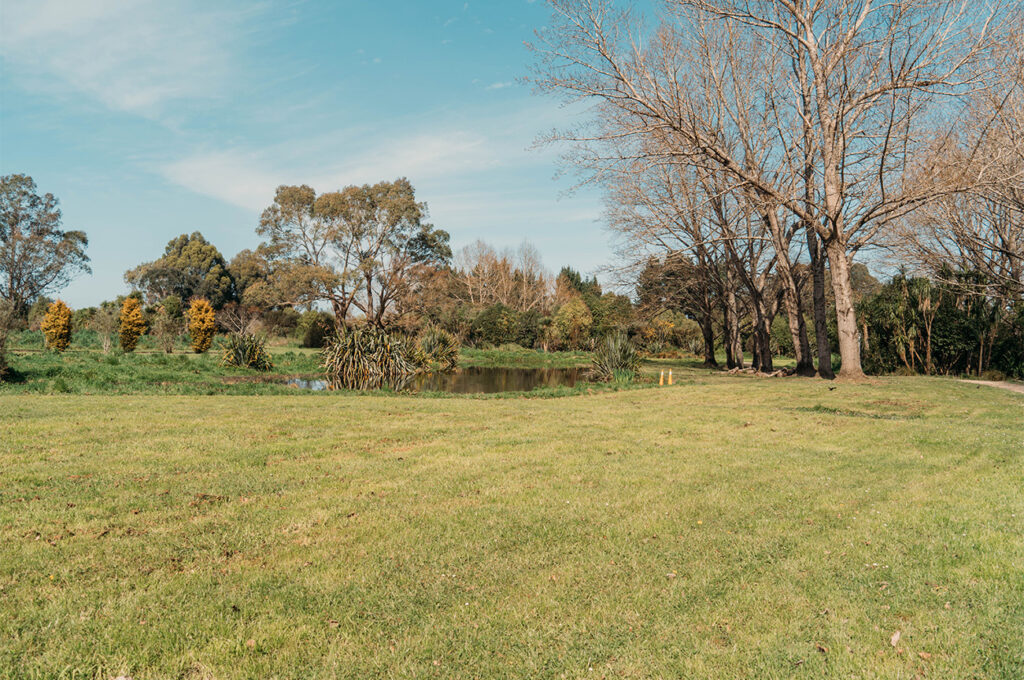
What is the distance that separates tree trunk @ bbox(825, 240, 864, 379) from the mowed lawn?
7.69 m

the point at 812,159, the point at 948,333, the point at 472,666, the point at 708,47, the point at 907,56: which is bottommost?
the point at 472,666

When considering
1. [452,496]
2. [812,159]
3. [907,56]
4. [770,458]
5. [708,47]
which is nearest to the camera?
[452,496]

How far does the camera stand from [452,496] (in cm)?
523

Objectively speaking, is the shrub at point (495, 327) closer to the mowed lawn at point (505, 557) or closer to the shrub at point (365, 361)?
the shrub at point (365, 361)

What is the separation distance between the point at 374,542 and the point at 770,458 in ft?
15.8

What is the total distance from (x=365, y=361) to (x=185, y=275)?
45845mm

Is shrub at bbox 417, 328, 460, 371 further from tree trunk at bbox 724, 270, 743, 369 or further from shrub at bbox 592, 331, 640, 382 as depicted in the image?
tree trunk at bbox 724, 270, 743, 369

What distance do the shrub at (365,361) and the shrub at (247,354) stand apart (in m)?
4.19

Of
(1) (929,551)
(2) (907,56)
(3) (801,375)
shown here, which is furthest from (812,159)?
(1) (929,551)

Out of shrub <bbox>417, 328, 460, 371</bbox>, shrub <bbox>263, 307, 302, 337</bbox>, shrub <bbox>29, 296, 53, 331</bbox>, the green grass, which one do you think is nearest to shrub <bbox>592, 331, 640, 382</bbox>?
shrub <bbox>417, 328, 460, 371</bbox>

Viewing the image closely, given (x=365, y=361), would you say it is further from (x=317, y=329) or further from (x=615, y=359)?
(x=317, y=329)

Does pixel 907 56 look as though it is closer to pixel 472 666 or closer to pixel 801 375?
pixel 801 375

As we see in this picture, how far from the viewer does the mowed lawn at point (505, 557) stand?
2.79 m

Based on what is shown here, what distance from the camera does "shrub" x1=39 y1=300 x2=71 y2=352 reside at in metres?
23.8
